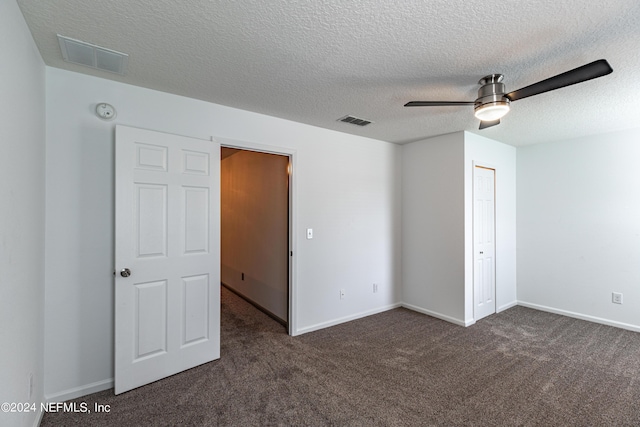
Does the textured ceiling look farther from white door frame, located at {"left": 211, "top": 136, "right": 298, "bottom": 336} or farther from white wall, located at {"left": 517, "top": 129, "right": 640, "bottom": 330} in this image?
white wall, located at {"left": 517, "top": 129, "right": 640, "bottom": 330}

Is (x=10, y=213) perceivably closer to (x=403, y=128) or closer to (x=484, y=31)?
(x=484, y=31)

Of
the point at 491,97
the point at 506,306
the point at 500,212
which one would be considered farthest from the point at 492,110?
the point at 506,306

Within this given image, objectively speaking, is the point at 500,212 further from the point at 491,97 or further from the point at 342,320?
the point at 342,320

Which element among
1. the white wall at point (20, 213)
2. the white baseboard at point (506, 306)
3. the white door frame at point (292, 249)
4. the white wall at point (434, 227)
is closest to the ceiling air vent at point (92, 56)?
the white wall at point (20, 213)

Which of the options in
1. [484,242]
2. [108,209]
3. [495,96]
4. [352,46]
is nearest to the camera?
[352,46]

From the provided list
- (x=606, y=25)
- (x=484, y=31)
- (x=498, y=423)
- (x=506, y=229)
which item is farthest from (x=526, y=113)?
(x=498, y=423)

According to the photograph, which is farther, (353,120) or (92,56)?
(353,120)

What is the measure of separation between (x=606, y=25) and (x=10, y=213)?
10.8ft

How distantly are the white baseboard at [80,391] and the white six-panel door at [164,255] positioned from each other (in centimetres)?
16

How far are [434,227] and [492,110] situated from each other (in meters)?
2.10

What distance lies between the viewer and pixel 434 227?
405 cm

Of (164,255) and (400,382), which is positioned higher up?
(164,255)

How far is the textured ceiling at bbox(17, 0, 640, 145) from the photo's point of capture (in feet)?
5.04

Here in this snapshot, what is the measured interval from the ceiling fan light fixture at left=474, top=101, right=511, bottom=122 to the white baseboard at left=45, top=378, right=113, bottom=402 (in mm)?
3612
